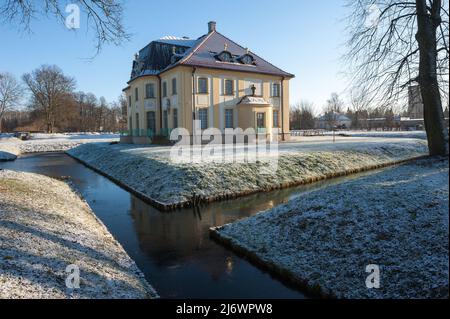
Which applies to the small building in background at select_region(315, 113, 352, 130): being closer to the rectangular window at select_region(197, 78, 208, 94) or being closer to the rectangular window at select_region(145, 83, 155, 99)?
the rectangular window at select_region(197, 78, 208, 94)

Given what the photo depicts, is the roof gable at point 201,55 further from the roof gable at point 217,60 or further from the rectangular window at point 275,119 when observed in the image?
the rectangular window at point 275,119

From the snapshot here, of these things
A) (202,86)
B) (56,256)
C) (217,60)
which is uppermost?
(217,60)

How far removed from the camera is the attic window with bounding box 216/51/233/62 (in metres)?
30.9

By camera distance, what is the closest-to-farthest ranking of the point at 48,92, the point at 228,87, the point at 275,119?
the point at 228,87 < the point at 275,119 < the point at 48,92

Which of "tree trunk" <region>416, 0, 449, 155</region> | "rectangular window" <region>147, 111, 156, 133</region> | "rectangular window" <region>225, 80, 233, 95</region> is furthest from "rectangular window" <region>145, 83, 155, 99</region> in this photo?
"tree trunk" <region>416, 0, 449, 155</region>

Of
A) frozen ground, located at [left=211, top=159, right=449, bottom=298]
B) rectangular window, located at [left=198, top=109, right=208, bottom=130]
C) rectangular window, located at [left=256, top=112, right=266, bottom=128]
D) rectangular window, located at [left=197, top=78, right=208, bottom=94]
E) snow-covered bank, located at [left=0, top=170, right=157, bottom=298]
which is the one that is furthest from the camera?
rectangular window, located at [left=256, top=112, right=266, bottom=128]

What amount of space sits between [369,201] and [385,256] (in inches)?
84.2

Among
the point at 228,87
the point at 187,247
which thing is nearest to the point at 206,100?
the point at 228,87

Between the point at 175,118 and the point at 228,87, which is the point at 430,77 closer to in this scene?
the point at 228,87

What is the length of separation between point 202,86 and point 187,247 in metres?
23.4

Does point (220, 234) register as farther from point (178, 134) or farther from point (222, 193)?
point (178, 134)

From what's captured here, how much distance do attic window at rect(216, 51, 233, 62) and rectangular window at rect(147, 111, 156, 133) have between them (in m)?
8.74

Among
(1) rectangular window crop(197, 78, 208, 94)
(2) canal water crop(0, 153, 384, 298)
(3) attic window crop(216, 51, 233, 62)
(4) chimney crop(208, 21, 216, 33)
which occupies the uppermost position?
(4) chimney crop(208, 21, 216, 33)

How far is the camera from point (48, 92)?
67.1 m
